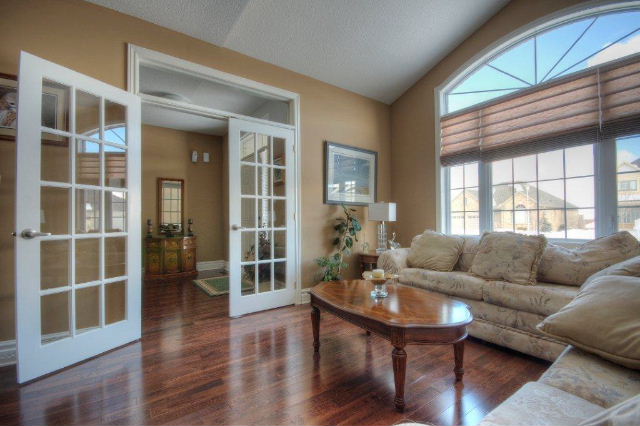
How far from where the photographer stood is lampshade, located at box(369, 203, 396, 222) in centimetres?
363

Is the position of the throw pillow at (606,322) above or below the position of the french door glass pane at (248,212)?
below

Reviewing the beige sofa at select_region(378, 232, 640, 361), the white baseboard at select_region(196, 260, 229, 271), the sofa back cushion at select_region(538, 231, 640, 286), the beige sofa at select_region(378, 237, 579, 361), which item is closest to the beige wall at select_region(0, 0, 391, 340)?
the beige sofa at select_region(378, 237, 579, 361)

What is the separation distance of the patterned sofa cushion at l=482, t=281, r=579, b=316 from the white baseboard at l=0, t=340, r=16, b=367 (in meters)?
3.55

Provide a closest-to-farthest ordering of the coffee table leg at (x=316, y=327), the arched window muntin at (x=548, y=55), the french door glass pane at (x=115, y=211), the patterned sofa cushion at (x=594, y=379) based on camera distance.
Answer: the patterned sofa cushion at (x=594, y=379)
the coffee table leg at (x=316, y=327)
the french door glass pane at (x=115, y=211)
the arched window muntin at (x=548, y=55)

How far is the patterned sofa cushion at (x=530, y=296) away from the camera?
6.52 feet

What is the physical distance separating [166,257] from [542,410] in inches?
208

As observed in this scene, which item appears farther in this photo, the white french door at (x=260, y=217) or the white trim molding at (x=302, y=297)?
the white trim molding at (x=302, y=297)

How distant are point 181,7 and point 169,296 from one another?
10.8 feet

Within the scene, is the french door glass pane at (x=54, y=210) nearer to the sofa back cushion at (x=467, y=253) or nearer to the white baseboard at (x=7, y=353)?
the white baseboard at (x=7, y=353)

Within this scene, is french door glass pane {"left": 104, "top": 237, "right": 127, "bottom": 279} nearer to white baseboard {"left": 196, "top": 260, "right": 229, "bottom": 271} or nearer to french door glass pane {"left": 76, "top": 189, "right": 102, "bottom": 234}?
french door glass pane {"left": 76, "top": 189, "right": 102, "bottom": 234}

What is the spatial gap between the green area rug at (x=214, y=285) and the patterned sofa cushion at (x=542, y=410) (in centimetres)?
357

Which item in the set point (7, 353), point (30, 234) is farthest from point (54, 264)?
point (7, 353)

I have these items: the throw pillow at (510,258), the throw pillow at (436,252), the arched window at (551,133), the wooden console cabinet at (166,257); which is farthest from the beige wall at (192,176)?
the throw pillow at (510,258)

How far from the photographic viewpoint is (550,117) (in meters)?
2.90
